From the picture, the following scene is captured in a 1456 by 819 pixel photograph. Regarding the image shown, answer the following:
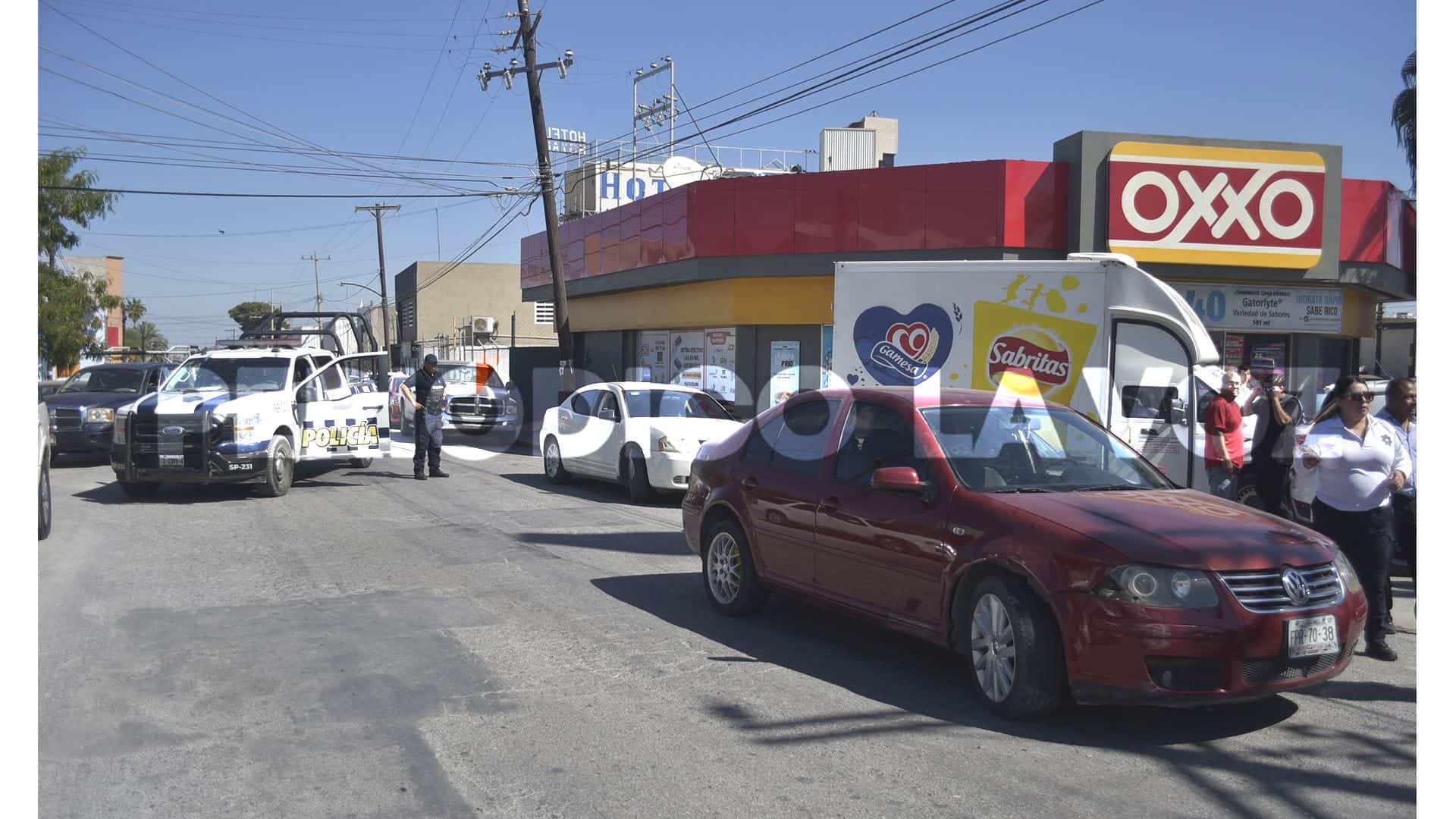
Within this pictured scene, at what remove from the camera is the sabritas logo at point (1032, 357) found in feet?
34.8

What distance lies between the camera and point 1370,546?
22.9 feet

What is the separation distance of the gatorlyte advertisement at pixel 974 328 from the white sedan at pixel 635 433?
277 centimetres

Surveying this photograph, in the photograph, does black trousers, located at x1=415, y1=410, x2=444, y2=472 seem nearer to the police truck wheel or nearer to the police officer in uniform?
the police officer in uniform

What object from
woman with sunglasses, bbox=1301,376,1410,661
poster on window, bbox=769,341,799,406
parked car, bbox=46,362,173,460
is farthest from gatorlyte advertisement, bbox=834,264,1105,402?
parked car, bbox=46,362,173,460

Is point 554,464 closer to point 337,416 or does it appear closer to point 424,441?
point 424,441

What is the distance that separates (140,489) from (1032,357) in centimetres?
1212

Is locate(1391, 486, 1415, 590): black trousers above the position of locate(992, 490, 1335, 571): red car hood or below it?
below

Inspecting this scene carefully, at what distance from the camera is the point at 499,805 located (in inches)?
176

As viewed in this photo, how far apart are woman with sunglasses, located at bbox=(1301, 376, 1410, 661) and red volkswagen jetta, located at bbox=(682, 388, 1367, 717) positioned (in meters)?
1.27

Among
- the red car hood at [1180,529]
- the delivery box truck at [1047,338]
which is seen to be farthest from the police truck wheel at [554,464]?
the red car hood at [1180,529]

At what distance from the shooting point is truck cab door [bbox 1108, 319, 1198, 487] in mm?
10523

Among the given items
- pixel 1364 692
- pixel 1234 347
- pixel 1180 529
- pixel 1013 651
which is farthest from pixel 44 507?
pixel 1234 347
